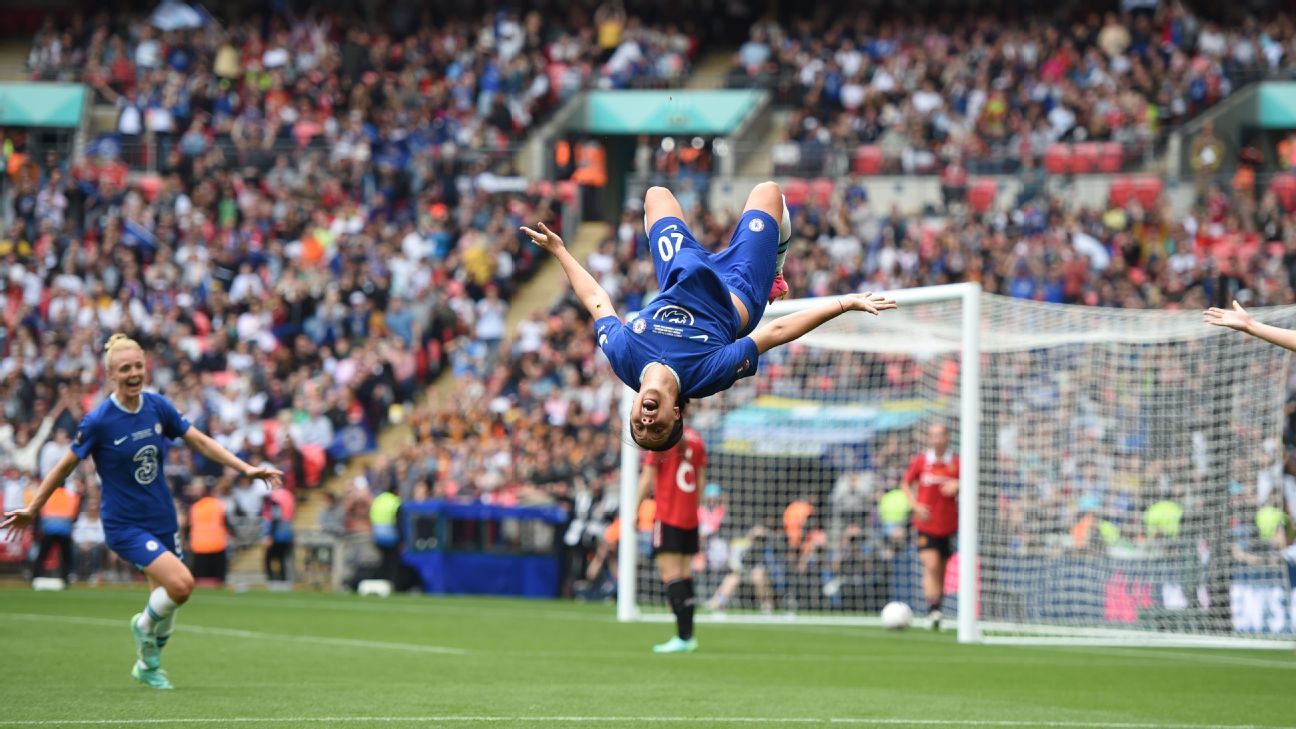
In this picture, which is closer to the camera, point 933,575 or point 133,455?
point 133,455

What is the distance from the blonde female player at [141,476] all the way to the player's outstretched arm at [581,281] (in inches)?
116

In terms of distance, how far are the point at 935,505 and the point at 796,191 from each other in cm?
1339

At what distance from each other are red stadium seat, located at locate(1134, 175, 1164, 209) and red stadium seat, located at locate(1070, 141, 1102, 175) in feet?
2.84

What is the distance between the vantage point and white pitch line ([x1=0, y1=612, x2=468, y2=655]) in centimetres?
1625

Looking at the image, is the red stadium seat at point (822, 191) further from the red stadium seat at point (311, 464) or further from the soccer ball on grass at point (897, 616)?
the soccer ball on grass at point (897, 616)

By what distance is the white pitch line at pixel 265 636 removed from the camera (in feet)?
53.3

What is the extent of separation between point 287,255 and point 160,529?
21987 millimetres

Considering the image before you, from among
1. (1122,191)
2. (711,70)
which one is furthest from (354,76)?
(1122,191)

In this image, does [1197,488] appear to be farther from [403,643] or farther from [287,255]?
[287,255]

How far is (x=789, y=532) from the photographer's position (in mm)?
22422

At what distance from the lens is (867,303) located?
9336 mm

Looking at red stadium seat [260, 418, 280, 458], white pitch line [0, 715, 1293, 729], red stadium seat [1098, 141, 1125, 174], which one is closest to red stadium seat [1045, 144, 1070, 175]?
red stadium seat [1098, 141, 1125, 174]

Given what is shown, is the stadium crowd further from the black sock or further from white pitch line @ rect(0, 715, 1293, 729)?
white pitch line @ rect(0, 715, 1293, 729)

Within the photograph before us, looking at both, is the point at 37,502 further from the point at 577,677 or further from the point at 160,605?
the point at 577,677
